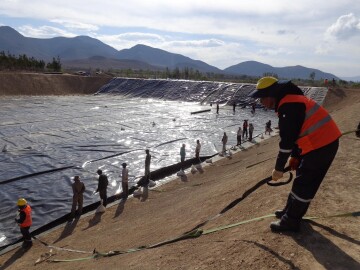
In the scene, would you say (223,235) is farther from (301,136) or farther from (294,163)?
(301,136)

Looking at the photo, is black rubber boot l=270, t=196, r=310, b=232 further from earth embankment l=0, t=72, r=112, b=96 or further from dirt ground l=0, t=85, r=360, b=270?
earth embankment l=0, t=72, r=112, b=96

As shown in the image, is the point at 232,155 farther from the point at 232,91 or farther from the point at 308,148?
the point at 232,91

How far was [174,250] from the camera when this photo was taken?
500 cm

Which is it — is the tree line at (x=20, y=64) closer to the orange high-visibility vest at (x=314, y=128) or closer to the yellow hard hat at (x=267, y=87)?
the yellow hard hat at (x=267, y=87)

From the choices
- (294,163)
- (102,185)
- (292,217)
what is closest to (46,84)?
(102,185)

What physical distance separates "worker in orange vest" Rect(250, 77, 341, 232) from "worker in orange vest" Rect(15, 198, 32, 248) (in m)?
6.81

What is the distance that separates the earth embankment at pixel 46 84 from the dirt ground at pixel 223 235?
38396 millimetres

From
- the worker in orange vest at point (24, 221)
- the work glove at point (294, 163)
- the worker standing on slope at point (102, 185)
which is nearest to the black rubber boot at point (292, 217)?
the work glove at point (294, 163)

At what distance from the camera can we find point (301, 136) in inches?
160

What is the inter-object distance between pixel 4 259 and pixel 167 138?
509 inches

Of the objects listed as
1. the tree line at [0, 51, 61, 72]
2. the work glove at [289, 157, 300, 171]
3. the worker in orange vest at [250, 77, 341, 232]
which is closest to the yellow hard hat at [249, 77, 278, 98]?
the worker in orange vest at [250, 77, 341, 232]

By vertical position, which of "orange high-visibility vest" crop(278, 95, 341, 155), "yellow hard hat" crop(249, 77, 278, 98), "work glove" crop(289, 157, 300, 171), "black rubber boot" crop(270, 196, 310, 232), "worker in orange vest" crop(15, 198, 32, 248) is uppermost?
"yellow hard hat" crop(249, 77, 278, 98)

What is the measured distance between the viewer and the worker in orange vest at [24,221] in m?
8.24

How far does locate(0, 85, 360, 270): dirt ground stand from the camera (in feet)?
13.2
